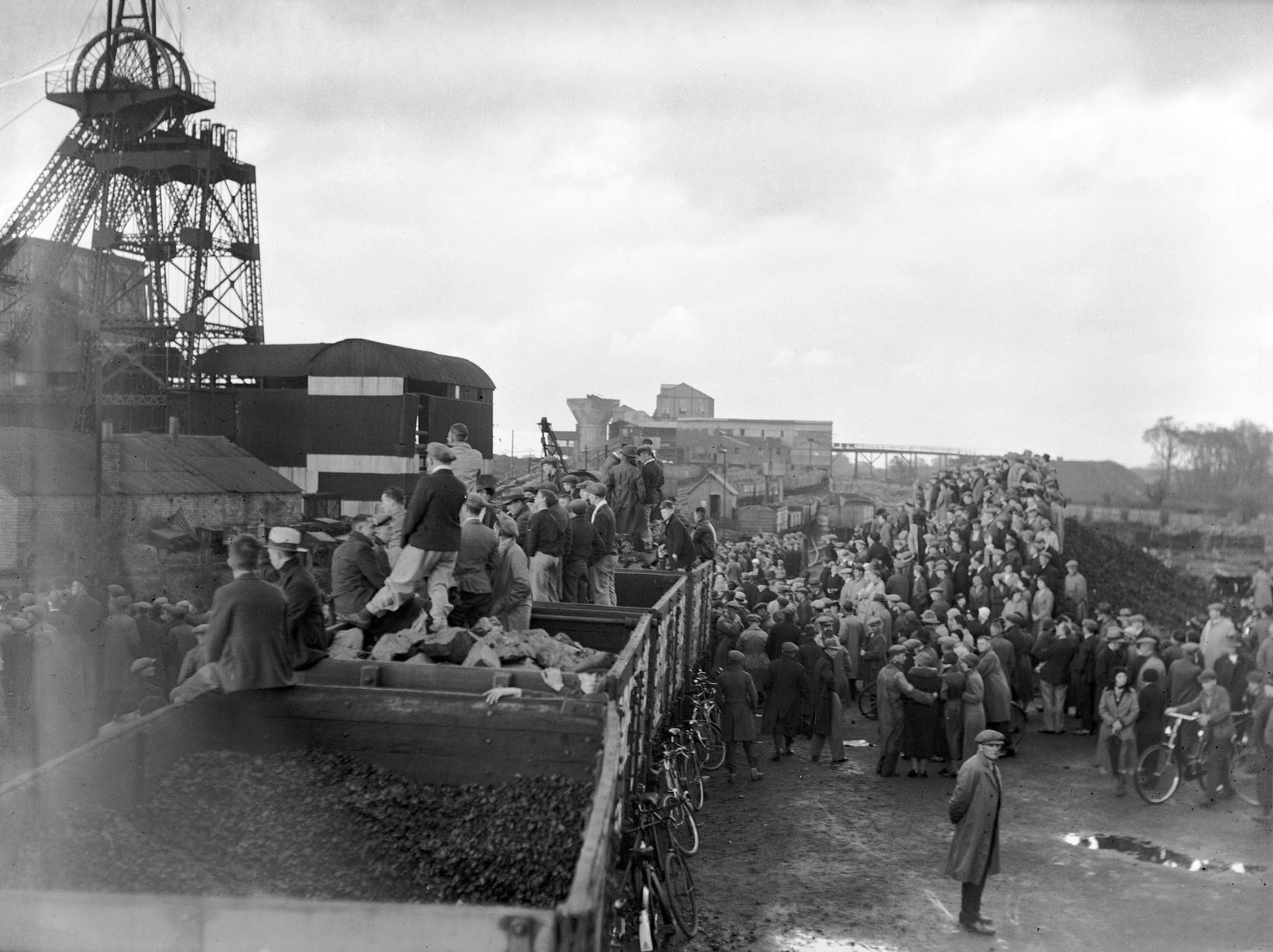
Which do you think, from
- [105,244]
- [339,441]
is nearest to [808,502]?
[339,441]

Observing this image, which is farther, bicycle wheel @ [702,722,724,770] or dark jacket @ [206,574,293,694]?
bicycle wheel @ [702,722,724,770]

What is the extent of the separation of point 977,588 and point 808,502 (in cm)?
3858

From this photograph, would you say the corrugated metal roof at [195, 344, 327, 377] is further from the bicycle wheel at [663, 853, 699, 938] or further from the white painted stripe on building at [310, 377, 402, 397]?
the bicycle wheel at [663, 853, 699, 938]

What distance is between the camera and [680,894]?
897cm

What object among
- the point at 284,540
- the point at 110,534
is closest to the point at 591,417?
the point at 110,534

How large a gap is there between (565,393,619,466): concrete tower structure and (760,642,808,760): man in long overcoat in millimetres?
31199

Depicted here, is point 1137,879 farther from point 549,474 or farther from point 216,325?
point 216,325

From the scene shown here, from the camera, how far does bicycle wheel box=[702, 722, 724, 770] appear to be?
44.6ft

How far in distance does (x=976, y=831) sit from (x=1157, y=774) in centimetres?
515

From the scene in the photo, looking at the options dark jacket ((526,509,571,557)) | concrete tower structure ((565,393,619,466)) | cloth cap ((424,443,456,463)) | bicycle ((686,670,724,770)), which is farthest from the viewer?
concrete tower structure ((565,393,619,466))

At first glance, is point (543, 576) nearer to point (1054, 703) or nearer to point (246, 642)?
point (246, 642)

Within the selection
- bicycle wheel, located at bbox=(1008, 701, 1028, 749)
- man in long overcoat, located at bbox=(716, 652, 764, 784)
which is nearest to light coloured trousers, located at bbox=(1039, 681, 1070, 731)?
bicycle wheel, located at bbox=(1008, 701, 1028, 749)

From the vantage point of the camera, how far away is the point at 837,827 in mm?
11688

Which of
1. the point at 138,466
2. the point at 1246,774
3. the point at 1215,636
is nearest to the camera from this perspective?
the point at 1246,774
